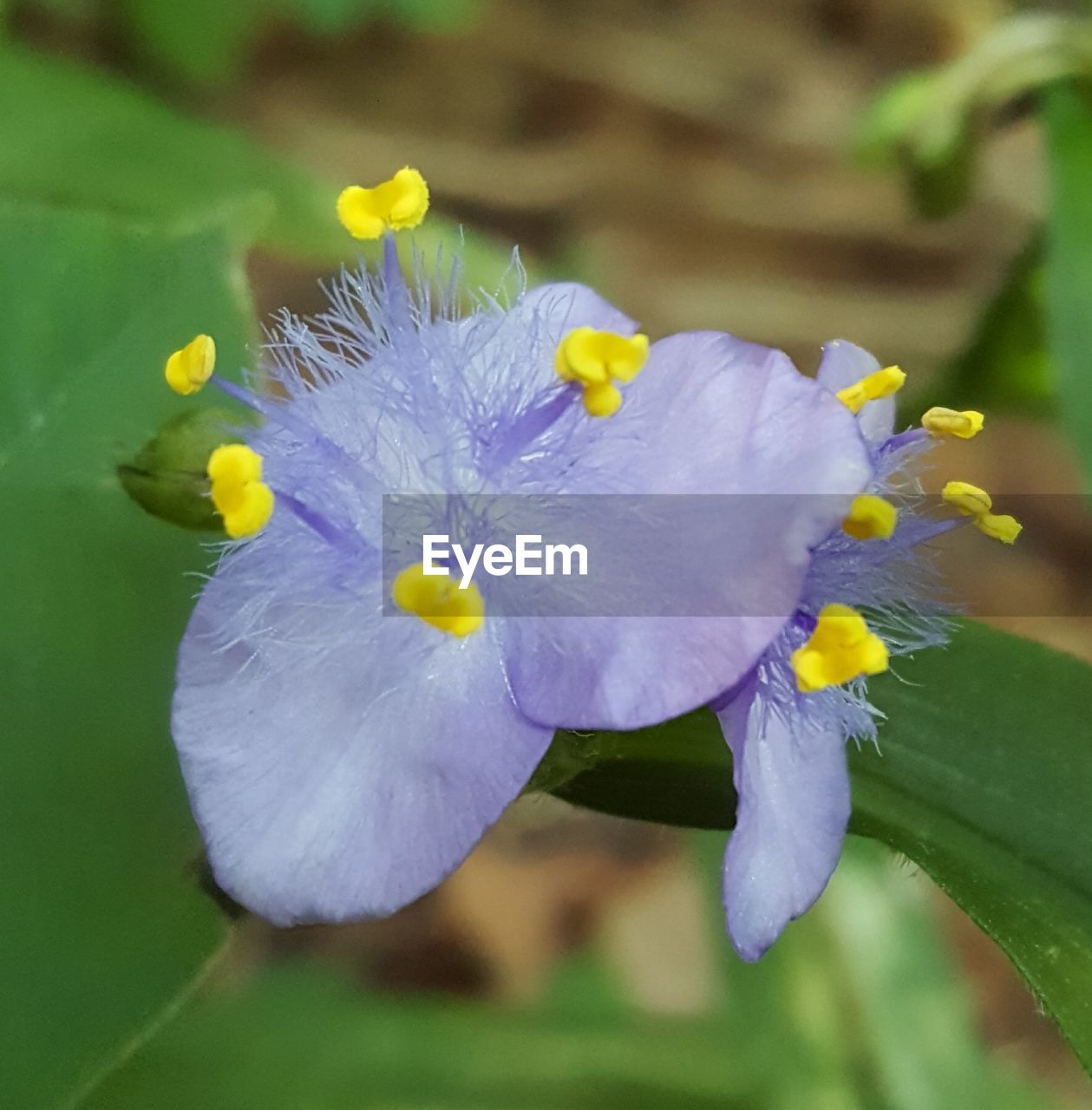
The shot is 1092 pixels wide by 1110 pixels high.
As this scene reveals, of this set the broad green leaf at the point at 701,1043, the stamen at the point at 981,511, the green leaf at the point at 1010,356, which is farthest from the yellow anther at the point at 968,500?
the broad green leaf at the point at 701,1043

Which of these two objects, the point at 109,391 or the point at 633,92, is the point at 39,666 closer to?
the point at 109,391

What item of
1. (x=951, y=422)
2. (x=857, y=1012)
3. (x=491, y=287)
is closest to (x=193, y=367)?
(x=951, y=422)

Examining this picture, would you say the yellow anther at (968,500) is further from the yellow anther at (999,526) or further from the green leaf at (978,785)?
the green leaf at (978,785)

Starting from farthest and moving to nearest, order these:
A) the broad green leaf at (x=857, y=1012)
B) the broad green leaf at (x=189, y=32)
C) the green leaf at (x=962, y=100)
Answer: the broad green leaf at (x=189, y=32)
the broad green leaf at (x=857, y=1012)
the green leaf at (x=962, y=100)

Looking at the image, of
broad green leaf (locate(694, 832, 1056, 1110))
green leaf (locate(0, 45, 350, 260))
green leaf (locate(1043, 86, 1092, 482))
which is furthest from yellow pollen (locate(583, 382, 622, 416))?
broad green leaf (locate(694, 832, 1056, 1110))

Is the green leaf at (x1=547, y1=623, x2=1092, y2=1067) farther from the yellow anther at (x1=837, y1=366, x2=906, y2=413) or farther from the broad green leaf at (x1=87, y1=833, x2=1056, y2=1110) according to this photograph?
the broad green leaf at (x1=87, y1=833, x2=1056, y2=1110)

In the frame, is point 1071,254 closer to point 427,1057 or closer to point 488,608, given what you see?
point 488,608

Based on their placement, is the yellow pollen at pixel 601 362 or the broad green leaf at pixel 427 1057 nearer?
the yellow pollen at pixel 601 362

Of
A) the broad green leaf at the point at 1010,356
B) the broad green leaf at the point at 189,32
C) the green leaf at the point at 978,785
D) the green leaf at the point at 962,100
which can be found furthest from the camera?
the broad green leaf at the point at 189,32
